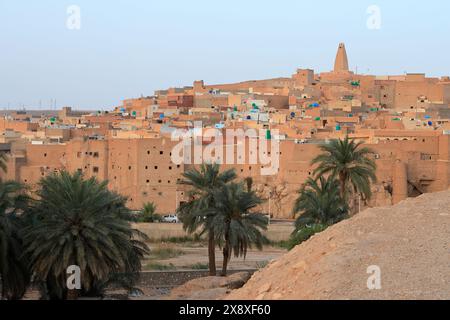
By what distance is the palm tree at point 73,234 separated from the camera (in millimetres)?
20000

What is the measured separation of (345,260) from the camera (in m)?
12.4

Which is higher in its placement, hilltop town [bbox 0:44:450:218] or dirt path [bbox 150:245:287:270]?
hilltop town [bbox 0:44:450:218]

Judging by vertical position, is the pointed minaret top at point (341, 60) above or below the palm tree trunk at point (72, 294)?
above

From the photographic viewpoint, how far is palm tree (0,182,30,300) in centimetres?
2000

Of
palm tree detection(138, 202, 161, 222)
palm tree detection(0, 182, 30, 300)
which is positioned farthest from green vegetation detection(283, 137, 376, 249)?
palm tree detection(138, 202, 161, 222)

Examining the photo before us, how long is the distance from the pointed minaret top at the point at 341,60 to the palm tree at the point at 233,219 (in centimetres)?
6265

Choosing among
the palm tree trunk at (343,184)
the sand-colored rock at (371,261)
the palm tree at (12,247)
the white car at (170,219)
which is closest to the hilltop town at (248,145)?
the white car at (170,219)

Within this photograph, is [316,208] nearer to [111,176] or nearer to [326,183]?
[326,183]

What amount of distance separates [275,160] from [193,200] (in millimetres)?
15636

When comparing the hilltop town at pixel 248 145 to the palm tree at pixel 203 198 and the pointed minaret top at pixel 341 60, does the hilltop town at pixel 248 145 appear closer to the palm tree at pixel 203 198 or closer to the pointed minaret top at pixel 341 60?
the palm tree at pixel 203 198

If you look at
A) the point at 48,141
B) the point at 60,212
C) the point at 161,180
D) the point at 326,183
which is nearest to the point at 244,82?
the point at 48,141

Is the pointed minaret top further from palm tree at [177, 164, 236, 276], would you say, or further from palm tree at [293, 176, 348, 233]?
palm tree at [177, 164, 236, 276]

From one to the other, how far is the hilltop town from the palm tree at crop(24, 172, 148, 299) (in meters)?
19.9

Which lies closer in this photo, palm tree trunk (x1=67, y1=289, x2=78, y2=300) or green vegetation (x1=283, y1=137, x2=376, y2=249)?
palm tree trunk (x1=67, y1=289, x2=78, y2=300)
